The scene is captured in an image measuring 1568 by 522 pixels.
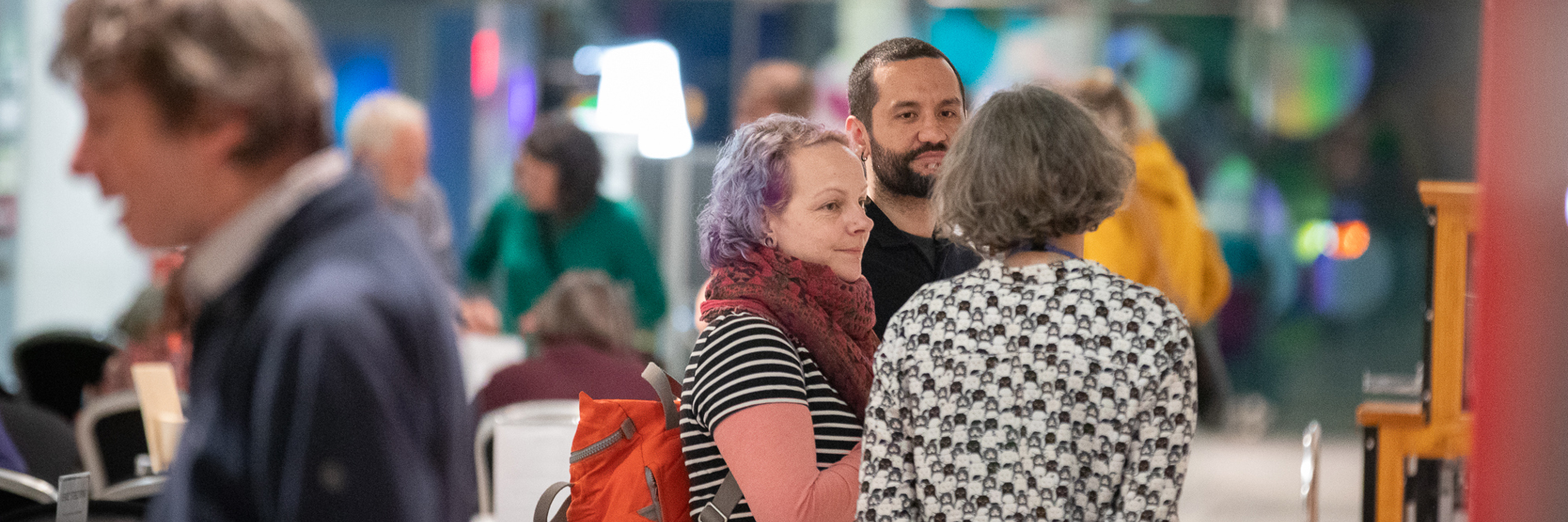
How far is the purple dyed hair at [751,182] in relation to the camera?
1827 mm

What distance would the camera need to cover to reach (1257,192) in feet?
27.6

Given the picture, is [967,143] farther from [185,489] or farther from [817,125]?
[185,489]

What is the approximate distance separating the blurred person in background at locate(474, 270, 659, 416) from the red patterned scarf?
4.98 feet

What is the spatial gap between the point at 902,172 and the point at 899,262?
0.46ft

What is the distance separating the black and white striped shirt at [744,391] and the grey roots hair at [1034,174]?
277mm

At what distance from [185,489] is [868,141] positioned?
1.22 m

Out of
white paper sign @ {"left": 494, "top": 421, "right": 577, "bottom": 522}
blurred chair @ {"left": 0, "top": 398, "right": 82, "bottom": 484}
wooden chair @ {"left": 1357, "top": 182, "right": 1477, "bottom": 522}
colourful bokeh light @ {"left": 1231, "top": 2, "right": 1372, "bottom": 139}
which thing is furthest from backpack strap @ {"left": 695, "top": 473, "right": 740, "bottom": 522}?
colourful bokeh light @ {"left": 1231, "top": 2, "right": 1372, "bottom": 139}

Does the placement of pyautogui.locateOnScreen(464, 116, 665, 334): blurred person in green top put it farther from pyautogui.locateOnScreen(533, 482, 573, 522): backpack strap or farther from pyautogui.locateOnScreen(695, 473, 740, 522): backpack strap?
pyautogui.locateOnScreen(695, 473, 740, 522): backpack strap

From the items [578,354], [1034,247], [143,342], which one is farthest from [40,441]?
[1034,247]

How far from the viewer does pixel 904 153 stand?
2051 millimetres

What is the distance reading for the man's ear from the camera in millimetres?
2092

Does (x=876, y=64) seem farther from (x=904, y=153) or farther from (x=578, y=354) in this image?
(x=578, y=354)

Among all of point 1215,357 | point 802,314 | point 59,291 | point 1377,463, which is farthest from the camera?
point 59,291

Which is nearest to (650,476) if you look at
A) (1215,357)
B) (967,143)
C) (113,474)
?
(967,143)
